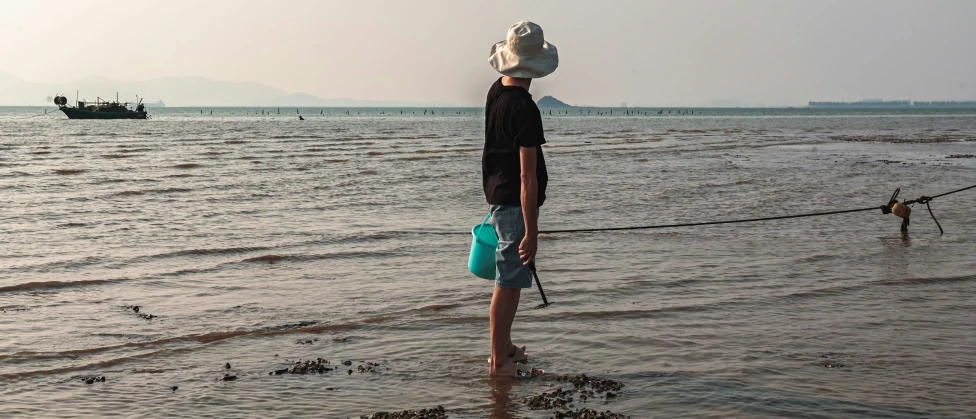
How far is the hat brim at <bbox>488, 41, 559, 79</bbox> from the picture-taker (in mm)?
4816

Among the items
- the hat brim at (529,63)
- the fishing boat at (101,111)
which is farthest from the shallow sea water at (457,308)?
the fishing boat at (101,111)

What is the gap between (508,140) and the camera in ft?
15.8

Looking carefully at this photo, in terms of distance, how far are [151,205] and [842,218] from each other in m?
11.0

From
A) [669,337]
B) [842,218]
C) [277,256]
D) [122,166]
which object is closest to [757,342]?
[669,337]

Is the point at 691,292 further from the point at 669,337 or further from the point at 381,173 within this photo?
the point at 381,173

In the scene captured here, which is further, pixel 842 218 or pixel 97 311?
pixel 842 218

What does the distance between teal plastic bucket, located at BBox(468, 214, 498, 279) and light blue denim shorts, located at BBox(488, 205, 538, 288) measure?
167mm

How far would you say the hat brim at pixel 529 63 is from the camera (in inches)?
190

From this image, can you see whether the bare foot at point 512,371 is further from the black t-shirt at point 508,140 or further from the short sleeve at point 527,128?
the short sleeve at point 527,128

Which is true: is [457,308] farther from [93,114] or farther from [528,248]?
[93,114]

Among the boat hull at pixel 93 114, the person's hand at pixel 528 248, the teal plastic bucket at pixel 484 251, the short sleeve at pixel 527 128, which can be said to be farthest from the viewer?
the boat hull at pixel 93 114

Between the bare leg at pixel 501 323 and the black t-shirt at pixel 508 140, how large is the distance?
0.55 m

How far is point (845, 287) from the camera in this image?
787cm

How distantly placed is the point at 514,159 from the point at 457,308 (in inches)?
104
